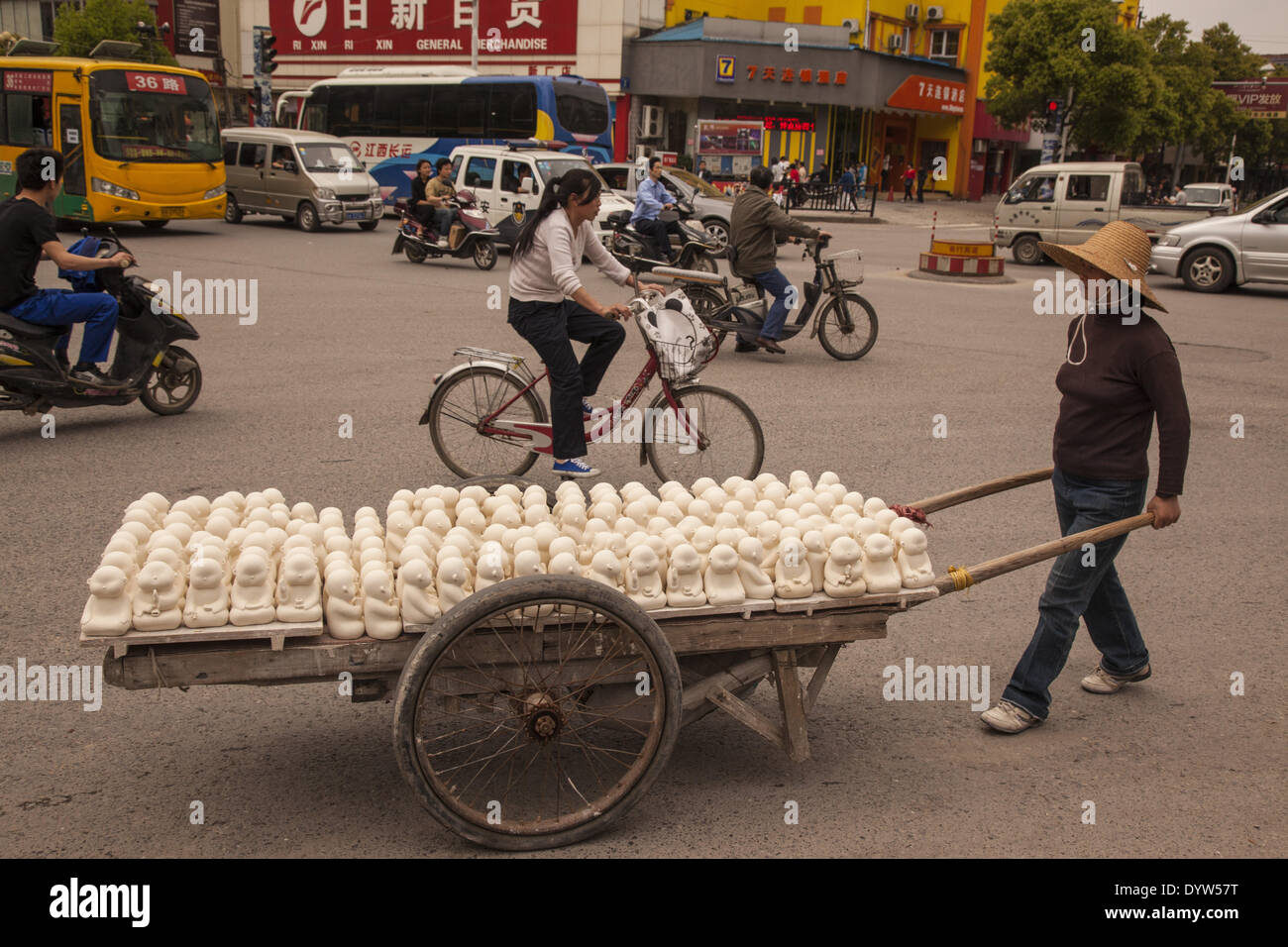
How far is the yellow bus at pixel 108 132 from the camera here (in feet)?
64.3

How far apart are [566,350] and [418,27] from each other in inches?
1597

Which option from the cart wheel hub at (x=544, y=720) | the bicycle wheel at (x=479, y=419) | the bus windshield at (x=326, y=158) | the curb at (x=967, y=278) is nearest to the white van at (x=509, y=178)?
the bus windshield at (x=326, y=158)

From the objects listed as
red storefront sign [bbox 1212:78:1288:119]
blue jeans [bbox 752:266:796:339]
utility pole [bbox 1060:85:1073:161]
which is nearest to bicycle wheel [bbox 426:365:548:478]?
blue jeans [bbox 752:266:796:339]

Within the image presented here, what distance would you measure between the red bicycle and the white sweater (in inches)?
16.6

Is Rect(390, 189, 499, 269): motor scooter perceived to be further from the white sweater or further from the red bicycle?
the white sweater

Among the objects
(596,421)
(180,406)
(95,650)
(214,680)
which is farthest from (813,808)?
(180,406)

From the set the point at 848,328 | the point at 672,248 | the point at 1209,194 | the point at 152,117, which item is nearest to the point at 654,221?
the point at 672,248

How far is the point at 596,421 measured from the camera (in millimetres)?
6453

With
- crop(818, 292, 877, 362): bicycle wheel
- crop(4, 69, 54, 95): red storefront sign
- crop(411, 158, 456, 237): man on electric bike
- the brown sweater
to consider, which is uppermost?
crop(4, 69, 54, 95): red storefront sign

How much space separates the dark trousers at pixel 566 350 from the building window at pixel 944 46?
4823 centimetres

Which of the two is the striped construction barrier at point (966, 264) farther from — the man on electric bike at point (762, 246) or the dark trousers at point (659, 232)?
the man on electric bike at point (762, 246)

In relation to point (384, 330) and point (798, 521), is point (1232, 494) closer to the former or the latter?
point (798, 521)

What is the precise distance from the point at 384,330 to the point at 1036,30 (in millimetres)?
33210

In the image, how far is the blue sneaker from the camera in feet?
20.8
